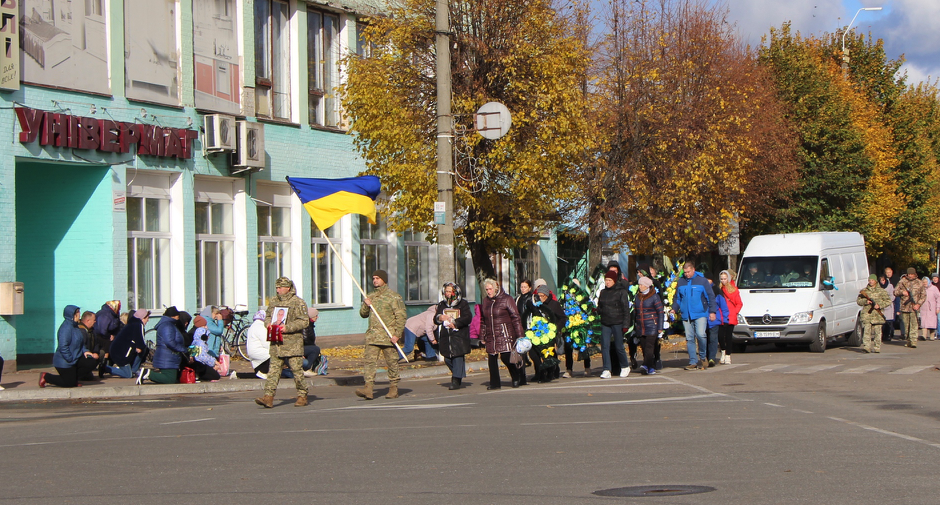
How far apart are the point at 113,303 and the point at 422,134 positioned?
274 inches

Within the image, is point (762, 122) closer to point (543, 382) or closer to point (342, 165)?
point (342, 165)

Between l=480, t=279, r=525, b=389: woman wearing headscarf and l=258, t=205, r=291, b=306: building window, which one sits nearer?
l=480, t=279, r=525, b=389: woman wearing headscarf

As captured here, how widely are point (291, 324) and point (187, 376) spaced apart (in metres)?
4.18

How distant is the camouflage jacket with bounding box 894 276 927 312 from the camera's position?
2511cm

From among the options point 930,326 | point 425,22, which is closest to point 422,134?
point 425,22

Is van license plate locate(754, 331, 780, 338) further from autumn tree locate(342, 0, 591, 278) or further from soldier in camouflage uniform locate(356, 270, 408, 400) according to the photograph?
soldier in camouflage uniform locate(356, 270, 408, 400)

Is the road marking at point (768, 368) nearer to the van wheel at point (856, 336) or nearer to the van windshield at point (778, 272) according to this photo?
the van windshield at point (778, 272)

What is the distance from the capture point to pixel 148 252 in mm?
21188

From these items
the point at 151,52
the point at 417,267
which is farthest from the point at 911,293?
the point at 151,52

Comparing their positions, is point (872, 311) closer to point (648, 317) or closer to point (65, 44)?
point (648, 317)

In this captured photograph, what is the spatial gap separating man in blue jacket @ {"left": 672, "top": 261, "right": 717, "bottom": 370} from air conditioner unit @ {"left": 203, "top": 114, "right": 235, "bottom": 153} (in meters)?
9.85

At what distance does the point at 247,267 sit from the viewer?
23.3 m

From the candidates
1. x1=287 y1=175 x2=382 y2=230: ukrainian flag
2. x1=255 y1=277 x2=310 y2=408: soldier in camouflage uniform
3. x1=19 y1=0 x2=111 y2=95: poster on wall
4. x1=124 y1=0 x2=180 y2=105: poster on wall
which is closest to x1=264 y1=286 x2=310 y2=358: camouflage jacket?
x1=255 y1=277 x2=310 y2=408: soldier in camouflage uniform

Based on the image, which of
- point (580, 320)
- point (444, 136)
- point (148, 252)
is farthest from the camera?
point (148, 252)
